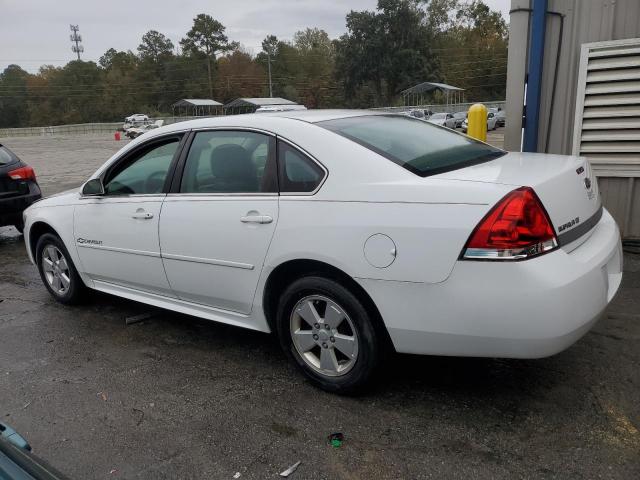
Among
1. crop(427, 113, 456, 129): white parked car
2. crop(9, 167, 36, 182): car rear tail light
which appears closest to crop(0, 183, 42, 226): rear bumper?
crop(9, 167, 36, 182): car rear tail light

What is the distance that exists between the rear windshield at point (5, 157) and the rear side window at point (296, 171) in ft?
18.7

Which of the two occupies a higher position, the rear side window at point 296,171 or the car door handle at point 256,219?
the rear side window at point 296,171

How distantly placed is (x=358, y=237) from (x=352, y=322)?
1.52 feet

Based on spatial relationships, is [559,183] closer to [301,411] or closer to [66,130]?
[301,411]

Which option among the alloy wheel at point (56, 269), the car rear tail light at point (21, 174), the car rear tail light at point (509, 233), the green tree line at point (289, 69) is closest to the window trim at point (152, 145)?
the alloy wheel at point (56, 269)

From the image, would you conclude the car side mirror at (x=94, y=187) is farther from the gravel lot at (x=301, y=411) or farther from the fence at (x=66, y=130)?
the fence at (x=66, y=130)

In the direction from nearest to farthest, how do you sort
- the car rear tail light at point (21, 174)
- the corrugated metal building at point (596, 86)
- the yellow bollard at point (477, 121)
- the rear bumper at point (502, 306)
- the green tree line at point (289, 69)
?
the rear bumper at point (502, 306) < the corrugated metal building at point (596, 86) < the yellow bollard at point (477, 121) < the car rear tail light at point (21, 174) < the green tree line at point (289, 69)

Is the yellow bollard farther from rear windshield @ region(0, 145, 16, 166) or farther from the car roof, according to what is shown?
rear windshield @ region(0, 145, 16, 166)

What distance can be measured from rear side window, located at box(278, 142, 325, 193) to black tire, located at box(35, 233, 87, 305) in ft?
7.84

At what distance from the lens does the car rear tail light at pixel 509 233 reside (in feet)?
7.72

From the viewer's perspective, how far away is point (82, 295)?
15.2 ft

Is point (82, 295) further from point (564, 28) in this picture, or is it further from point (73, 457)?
point (564, 28)

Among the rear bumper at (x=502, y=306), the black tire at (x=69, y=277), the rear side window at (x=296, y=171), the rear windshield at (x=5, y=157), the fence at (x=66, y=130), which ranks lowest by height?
the fence at (x=66, y=130)

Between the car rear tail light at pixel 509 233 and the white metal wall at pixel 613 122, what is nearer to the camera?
the car rear tail light at pixel 509 233
